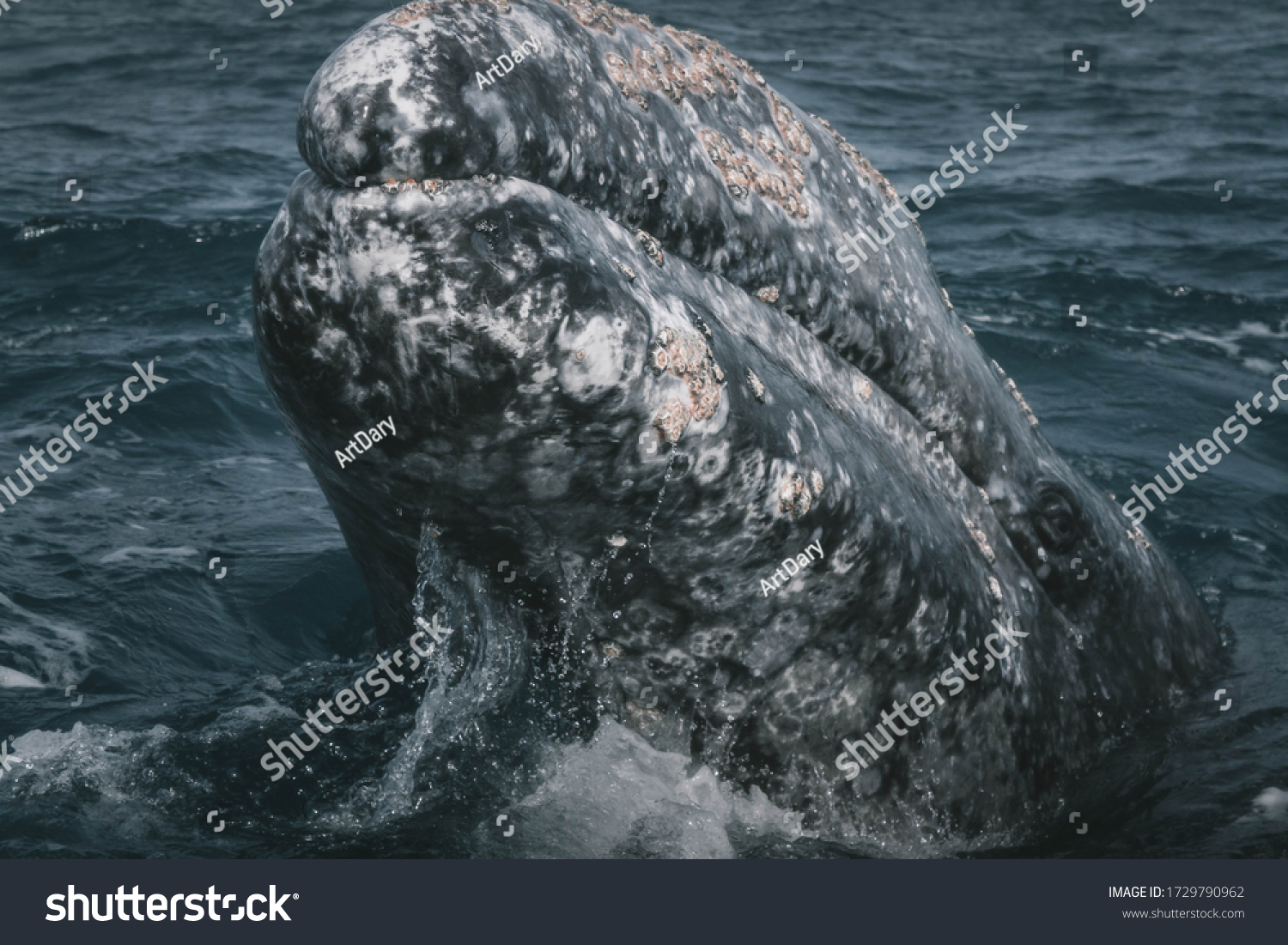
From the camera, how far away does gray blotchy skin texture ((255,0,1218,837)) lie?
3.18 meters

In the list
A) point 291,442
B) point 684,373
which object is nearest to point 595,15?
point 684,373

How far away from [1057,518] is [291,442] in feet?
20.8

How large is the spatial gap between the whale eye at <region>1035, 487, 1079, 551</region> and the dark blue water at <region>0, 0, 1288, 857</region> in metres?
0.87

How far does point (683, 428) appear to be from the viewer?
11.4 feet

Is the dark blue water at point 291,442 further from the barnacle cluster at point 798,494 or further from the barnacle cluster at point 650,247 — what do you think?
the barnacle cluster at point 650,247

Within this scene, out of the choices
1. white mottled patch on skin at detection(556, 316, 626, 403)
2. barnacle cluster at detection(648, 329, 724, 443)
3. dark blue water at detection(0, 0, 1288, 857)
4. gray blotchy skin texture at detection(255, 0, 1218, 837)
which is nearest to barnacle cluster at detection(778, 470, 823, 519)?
gray blotchy skin texture at detection(255, 0, 1218, 837)

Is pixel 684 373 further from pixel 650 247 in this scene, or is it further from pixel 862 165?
pixel 862 165

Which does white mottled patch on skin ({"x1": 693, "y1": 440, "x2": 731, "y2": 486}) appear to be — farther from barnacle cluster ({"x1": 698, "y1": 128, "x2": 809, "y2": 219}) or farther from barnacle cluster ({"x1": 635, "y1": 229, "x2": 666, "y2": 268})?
barnacle cluster ({"x1": 698, "y1": 128, "x2": 809, "y2": 219})

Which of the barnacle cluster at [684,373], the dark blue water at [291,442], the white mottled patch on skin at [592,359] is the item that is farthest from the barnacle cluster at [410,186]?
the dark blue water at [291,442]

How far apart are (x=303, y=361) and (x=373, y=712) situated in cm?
228

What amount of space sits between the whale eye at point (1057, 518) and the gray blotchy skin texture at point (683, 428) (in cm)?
1

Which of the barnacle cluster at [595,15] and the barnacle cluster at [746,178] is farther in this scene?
the barnacle cluster at [746,178]

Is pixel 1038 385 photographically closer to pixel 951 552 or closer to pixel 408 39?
pixel 951 552

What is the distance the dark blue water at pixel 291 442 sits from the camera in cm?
460
